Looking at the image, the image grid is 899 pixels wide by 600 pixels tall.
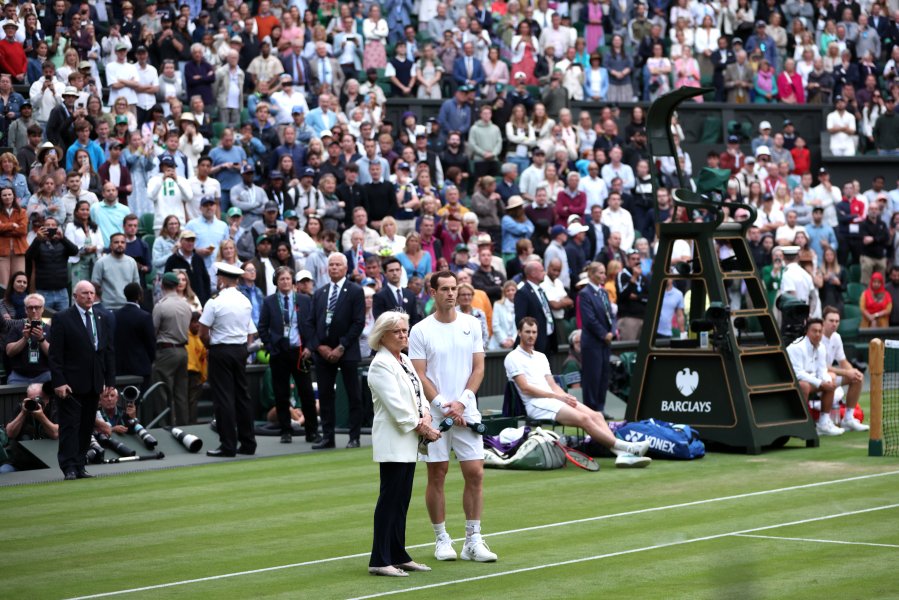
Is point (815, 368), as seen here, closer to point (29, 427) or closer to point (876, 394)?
point (876, 394)

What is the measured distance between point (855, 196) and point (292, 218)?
13390 mm

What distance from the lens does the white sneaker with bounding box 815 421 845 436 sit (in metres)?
18.2

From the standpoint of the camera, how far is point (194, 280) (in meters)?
20.3

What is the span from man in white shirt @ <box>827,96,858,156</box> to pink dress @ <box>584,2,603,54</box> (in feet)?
18.5

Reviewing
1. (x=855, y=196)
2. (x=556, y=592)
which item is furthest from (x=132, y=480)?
(x=855, y=196)

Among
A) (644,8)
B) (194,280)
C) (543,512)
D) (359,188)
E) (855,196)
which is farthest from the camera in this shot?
(644,8)

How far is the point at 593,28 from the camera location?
31750mm

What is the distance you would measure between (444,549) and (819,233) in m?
19.4

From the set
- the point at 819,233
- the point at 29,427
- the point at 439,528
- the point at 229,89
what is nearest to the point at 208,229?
the point at 229,89

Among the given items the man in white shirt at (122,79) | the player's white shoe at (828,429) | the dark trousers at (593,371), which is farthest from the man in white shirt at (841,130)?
the man in white shirt at (122,79)

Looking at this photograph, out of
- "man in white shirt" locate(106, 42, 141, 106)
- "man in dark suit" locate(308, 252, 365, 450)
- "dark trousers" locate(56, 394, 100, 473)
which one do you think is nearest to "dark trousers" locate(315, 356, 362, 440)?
"man in dark suit" locate(308, 252, 365, 450)

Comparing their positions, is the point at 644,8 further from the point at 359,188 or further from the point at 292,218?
the point at 292,218

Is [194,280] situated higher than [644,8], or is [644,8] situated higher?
[644,8]

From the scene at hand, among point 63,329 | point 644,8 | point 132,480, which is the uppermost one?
point 644,8
